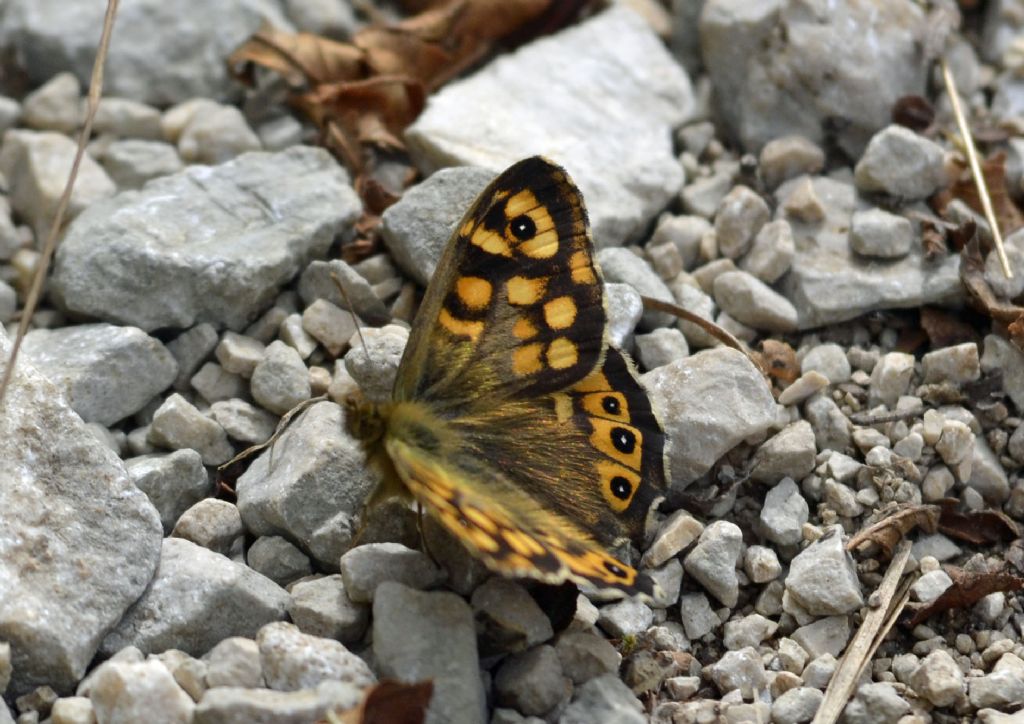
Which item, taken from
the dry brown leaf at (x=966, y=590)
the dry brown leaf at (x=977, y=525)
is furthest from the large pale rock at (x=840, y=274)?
the dry brown leaf at (x=966, y=590)

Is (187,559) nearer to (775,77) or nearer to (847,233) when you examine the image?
(847,233)

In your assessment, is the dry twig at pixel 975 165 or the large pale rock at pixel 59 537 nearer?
the large pale rock at pixel 59 537

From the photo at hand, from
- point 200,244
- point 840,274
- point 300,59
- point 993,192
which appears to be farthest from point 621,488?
point 300,59

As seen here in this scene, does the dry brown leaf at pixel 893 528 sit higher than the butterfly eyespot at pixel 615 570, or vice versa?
the butterfly eyespot at pixel 615 570

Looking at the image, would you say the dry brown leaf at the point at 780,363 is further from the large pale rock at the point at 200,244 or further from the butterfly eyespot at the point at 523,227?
the large pale rock at the point at 200,244

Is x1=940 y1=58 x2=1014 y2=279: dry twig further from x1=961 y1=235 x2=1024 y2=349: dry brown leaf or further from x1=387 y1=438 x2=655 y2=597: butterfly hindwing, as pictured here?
x1=387 y1=438 x2=655 y2=597: butterfly hindwing

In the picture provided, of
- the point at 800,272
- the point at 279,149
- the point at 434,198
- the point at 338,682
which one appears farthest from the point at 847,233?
the point at 338,682

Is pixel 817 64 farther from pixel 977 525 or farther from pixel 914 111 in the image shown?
pixel 977 525
